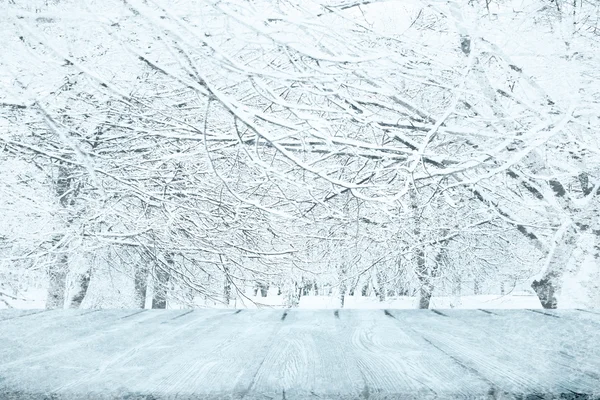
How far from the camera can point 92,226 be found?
6105 millimetres

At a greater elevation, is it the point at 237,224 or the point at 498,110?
the point at 498,110

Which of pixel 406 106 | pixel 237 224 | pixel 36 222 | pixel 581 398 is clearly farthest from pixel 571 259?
A: pixel 36 222

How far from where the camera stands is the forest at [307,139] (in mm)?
3783

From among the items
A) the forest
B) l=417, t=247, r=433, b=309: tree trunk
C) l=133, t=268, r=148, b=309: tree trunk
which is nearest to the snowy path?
the forest

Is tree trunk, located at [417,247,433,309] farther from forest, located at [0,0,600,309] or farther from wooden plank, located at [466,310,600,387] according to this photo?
wooden plank, located at [466,310,600,387]

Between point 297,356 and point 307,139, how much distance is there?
3430mm

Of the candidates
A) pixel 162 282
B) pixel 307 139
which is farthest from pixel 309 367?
pixel 162 282

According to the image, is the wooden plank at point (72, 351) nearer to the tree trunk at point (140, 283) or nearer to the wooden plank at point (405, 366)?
the wooden plank at point (405, 366)

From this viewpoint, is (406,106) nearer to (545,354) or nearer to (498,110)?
(498,110)

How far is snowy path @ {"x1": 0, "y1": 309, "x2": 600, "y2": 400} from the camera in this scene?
1217 mm

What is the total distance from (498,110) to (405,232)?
2.32m

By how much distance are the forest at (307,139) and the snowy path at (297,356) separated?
124 centimetres

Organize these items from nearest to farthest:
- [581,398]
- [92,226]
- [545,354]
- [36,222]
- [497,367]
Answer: [581,398] < [497,367] < [545,354] < [92,226] < [36,222]

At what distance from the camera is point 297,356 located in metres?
1.53
